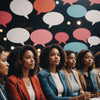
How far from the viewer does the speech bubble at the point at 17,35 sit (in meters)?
3.05

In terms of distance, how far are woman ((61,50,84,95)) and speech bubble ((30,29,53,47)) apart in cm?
59

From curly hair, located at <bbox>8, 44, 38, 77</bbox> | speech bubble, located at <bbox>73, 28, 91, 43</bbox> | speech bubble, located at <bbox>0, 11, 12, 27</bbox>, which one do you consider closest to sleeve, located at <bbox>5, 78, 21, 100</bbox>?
curly hair, located at <bbox>8, 44, 38, 77</bbox>

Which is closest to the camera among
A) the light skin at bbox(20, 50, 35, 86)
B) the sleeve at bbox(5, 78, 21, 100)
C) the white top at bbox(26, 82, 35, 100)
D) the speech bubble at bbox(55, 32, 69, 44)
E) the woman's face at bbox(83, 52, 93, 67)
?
the sleeve at bbox(5, 78, 21, 100)

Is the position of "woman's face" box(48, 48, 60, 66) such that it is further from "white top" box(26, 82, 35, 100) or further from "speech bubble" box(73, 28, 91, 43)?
"speech bubble" box(73, 28, 91, 43)

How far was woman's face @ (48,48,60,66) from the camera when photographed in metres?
2.57

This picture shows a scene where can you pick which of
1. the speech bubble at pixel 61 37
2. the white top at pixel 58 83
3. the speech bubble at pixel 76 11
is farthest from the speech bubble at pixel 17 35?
the speech bubble at pixel 76 11

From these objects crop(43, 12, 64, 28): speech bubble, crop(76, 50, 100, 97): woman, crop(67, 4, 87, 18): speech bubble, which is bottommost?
crop(76, 50, 100, 97): woman

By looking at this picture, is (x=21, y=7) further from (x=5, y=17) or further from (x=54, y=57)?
(x=54, y=57)

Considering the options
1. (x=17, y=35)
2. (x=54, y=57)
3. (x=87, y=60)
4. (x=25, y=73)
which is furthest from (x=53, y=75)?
(x=17, y=35)

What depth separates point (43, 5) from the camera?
353 cm

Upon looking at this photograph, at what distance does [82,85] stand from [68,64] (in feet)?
1.50

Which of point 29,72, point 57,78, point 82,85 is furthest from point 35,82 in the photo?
point 82,85

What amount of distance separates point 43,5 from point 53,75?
162 centimetres

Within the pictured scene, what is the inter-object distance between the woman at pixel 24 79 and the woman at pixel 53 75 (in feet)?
0.33
